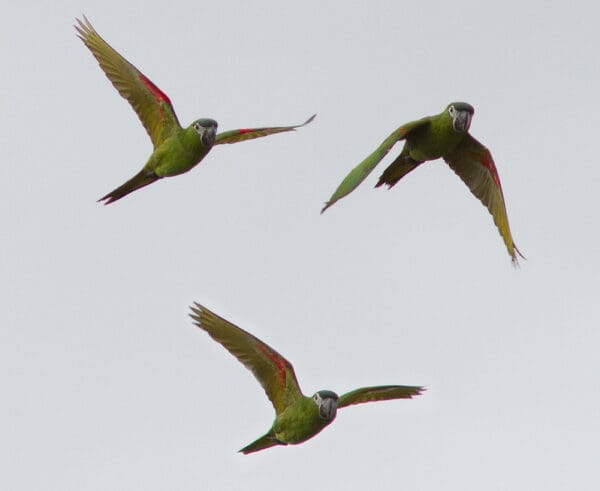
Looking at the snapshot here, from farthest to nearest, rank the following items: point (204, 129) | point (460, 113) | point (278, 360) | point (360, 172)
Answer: point (204, 129)
point (460, 113)
point (278, 360)
point (360, 172)

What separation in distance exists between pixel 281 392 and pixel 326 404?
0.84 metres

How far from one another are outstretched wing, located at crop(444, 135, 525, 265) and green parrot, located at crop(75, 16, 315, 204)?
2264 mm

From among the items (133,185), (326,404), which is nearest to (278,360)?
(326,404)

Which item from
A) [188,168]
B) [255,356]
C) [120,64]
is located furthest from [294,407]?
[120,64]

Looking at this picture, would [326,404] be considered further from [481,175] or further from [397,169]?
[481,175]

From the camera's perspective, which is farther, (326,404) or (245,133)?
(245,133)

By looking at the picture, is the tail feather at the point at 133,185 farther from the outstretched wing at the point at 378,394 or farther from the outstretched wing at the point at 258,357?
the outstretched wing at the point at 378,394

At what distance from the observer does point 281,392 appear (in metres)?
18.8

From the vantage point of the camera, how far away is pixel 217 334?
18641mm

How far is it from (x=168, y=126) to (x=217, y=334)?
2.88 meters

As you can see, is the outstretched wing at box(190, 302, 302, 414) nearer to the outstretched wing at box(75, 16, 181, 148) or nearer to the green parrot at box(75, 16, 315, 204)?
the green parrot at box(75, 16, 315, 204)

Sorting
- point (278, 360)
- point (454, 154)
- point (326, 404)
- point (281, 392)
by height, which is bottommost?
point (326, 404)

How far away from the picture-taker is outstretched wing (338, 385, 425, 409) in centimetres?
1866

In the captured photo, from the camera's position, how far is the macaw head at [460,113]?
1877 cm
